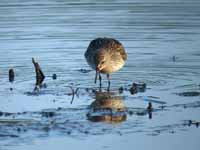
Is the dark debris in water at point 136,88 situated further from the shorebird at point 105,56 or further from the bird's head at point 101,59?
the bird's head at point 101,59

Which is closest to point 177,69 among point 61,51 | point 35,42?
point 61,51

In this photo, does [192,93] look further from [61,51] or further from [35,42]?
[35,42]

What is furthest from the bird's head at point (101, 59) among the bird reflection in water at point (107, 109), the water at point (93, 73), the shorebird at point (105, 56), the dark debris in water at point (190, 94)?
the dark debris in water at point (190, 94)

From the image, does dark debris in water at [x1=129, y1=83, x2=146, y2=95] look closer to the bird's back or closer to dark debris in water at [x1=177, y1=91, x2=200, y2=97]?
dark debris in water at [x1=177, y1=91, x2=200, y2=97]


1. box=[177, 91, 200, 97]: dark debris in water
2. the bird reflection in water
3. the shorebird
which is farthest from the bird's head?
box=[177, 91, 200, 97]: dark debris in water

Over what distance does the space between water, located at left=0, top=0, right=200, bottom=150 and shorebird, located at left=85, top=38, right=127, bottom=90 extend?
0.23 metres

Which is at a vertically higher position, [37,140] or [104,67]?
[104,67]

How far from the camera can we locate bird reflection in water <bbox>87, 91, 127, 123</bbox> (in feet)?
40.3

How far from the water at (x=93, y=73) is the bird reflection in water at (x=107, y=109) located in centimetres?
10

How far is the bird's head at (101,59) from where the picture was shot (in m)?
15.4

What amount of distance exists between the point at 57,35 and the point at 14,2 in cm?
661

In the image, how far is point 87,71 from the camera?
16344 mm

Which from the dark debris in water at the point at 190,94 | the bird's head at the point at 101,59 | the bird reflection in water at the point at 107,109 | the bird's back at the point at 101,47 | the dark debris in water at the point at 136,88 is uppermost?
the bird's back at the point at 101,47

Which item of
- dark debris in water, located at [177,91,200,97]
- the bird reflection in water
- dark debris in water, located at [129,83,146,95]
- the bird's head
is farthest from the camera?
the bird's head
